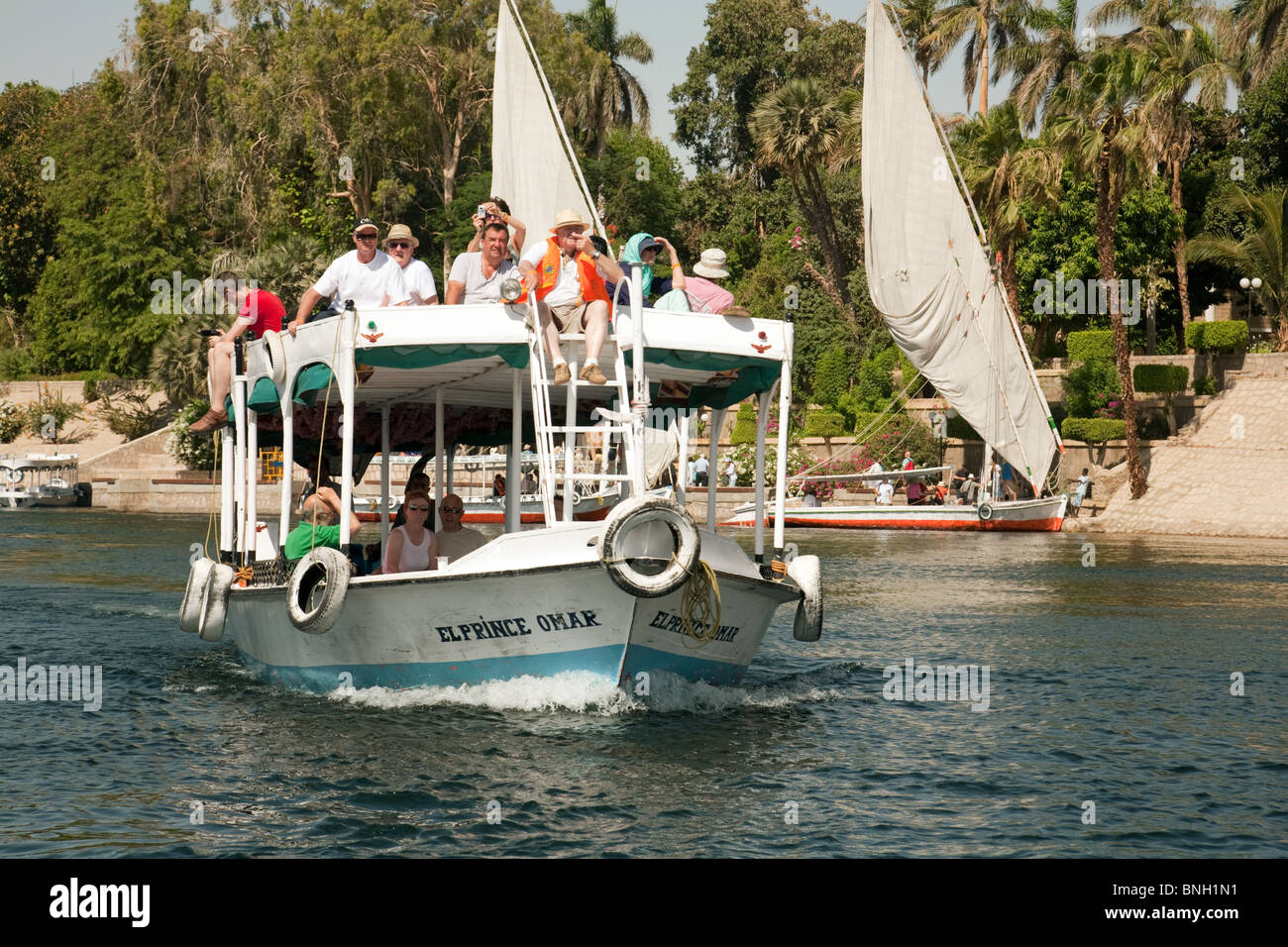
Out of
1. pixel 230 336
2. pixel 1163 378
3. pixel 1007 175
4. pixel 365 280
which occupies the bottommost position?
pixel 230 336

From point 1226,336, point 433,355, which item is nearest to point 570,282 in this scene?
point 433,355

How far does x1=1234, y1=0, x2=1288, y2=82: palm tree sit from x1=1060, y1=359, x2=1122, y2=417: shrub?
1411 centimetres

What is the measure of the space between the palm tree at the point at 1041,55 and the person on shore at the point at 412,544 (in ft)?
152

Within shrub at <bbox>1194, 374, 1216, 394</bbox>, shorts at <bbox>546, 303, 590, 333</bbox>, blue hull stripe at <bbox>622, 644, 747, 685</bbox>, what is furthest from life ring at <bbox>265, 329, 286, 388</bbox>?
shrub at <bbox>1194, 374, 1216, 394</bbox>

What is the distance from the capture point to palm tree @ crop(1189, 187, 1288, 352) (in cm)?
5219

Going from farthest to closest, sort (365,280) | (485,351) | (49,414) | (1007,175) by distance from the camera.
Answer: (49,414)
(1007,175)
(365,280)
(485,351)

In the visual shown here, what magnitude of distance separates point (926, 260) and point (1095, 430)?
37.0ft

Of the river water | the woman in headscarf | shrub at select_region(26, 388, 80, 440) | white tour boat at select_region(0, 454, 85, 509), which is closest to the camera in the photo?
the river water

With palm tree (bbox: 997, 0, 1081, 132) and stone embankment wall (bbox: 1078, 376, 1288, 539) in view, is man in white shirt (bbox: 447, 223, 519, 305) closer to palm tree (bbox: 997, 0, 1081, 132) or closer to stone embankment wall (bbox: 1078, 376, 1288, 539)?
stone embankment wall (bbox: 1078, 376, 1288, 539)

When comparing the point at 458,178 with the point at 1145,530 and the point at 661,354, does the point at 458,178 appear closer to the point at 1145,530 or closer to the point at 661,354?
the point at 1145,530

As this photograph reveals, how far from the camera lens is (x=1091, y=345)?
2090 inches

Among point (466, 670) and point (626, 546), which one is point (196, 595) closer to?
point (466, 670)

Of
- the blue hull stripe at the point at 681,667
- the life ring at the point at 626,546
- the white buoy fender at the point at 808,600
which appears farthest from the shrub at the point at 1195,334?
the life ring at the point at 626,546

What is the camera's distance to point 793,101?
60.0 m
